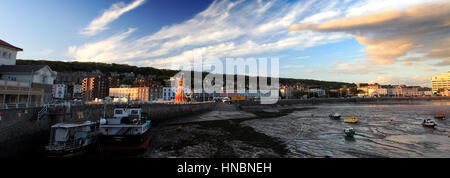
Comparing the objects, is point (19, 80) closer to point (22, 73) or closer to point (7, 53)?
point (22, 73)

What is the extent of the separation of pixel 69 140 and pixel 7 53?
75.6ft

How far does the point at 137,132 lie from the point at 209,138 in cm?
1133

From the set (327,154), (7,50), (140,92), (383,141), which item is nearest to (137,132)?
(327,154)

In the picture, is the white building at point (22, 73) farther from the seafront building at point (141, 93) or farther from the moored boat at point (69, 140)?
the seafront building at point (141, 93)

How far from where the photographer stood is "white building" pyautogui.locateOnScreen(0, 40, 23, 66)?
28.0 m

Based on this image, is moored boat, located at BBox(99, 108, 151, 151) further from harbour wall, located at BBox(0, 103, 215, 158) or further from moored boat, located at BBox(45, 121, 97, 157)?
harbour wall, located at BBox(0, 103, 215, 158)

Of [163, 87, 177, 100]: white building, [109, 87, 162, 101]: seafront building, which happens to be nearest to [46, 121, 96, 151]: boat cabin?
[109, 87, 162, 101]: seafront building

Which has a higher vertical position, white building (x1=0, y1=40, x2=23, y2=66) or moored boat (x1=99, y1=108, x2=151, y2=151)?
white building (x1=0, y1=40, x2=23, y2=66)

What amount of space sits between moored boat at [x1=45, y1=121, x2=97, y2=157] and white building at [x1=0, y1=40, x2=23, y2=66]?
18844 mm

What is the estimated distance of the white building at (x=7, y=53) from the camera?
2798 cm

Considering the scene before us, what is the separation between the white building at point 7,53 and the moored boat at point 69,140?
18.8m

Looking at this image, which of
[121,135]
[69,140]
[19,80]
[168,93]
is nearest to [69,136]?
[69,140]

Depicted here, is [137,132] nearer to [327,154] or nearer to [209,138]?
[209,138]
